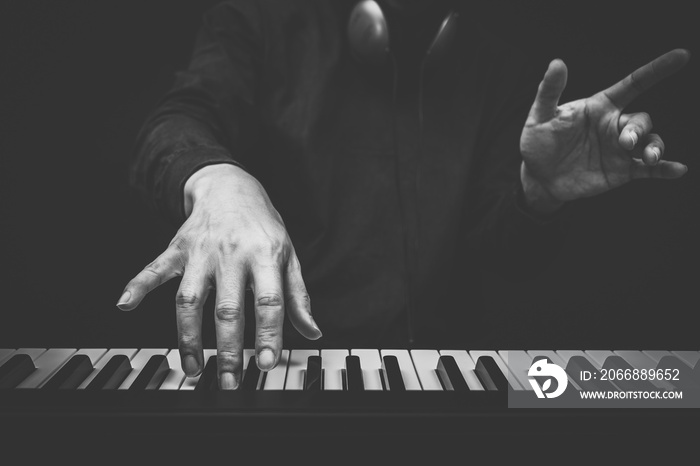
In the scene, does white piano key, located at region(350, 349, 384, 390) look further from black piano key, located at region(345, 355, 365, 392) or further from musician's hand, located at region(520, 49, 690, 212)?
musician's hand, located at region(520, 49, 690, 212)

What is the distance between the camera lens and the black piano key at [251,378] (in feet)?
2.35

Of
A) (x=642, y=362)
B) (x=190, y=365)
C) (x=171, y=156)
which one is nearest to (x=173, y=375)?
(x=190, y=365)

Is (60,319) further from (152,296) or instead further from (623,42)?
(623,42)

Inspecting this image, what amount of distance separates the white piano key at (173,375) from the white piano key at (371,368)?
25 centimetres

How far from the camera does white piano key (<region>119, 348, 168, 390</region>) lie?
2.50ft

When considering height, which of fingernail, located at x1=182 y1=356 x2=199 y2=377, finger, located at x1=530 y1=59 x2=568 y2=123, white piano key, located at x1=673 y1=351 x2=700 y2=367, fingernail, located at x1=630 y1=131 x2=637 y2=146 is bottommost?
white piano key, located at x1=673 y1=351 x2=700 y2=367

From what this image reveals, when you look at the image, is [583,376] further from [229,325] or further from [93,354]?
[93,354]

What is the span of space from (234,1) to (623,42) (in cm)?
132

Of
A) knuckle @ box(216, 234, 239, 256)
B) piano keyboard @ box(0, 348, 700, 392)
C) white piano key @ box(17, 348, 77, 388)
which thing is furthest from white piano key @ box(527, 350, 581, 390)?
white piano key @ box(17, 348, 77, 388)

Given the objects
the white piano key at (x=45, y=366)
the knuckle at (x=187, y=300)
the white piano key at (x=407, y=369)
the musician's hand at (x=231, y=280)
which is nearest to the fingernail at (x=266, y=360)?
the musician's hand at (x=231, y=280)

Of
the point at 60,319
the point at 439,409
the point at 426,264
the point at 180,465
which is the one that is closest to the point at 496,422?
the point at 439,409

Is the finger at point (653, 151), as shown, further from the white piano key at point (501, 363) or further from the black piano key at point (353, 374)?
the black piano key at point (353, 374)

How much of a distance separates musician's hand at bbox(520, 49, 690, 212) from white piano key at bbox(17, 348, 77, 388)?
90cm

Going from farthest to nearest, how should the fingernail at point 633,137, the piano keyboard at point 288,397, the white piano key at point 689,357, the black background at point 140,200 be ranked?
the black background at point 140,200 < the fingernail at point 633,137 < the white piano key at point 689,357 < the piano keyboard at point 288,397
